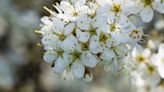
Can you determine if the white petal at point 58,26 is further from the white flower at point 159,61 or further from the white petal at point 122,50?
the white flower at point 159,61

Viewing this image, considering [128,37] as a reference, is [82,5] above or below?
above

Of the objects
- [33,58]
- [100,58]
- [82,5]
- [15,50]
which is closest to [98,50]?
[100,58]

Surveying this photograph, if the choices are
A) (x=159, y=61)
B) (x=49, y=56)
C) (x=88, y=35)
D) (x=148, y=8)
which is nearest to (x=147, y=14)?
(x=148, y=8)

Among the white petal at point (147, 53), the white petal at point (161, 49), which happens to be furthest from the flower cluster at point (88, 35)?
the white petal at point (147, 53)

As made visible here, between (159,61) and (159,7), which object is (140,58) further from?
(159,7)

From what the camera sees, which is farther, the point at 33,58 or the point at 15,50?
the point at 15,50

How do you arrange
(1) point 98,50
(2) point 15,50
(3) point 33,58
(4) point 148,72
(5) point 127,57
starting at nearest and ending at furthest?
1. (1) point 98,50
2. (5) point 127,57
3. (4) point 148,72
4. (3) point 33,58
5. (2) point 15,50

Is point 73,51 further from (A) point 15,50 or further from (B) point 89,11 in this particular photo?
(A) point 15,50
